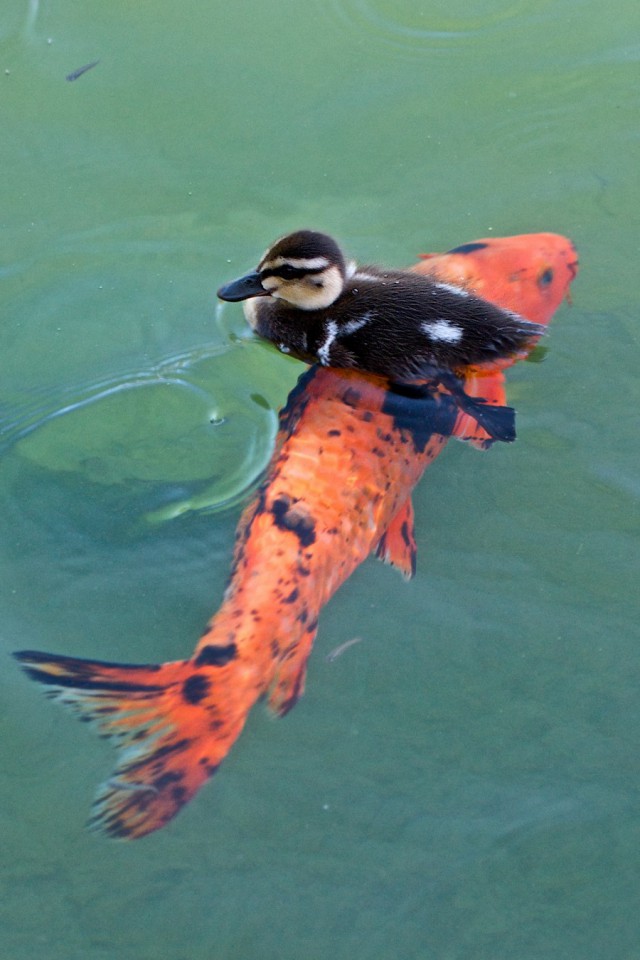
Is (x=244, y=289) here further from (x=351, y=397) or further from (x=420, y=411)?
(x=420, y=411)

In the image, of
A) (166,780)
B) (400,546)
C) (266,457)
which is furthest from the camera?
(266,457)

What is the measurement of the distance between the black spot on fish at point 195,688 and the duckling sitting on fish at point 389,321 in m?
1.32

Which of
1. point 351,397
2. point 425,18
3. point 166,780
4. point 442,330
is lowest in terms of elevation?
point 166,780

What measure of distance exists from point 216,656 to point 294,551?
0.40m

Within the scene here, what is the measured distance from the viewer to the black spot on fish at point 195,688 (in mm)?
2527

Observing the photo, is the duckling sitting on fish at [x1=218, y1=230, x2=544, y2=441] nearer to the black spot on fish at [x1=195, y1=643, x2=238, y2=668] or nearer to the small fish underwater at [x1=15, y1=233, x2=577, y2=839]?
the small fish underwater at [x1=15, y1=233, x2=577, y2=839]

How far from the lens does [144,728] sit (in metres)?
2.51

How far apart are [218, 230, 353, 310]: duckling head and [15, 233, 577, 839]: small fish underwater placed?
0.90 ft

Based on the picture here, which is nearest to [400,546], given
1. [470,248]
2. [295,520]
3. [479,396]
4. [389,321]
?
[295,520]

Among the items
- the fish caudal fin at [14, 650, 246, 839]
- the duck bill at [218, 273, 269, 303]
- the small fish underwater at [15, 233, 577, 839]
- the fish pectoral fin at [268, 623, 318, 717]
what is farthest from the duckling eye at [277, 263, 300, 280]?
the fish caudal fin at [14, 650, 246, 839]

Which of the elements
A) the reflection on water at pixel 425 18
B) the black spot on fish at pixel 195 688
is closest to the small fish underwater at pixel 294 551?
the black spot on fish at pixel 195 688

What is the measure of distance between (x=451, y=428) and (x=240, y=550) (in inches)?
35.8

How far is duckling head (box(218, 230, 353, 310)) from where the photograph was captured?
321cm

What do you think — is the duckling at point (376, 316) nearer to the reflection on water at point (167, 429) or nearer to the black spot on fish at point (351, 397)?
the black spot on fish at point (351, 397)
